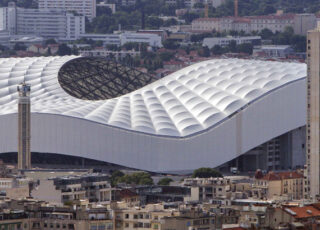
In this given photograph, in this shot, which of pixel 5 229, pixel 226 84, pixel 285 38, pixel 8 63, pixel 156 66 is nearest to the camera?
pixel 5 229

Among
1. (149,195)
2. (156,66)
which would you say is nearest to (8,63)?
(149,195)

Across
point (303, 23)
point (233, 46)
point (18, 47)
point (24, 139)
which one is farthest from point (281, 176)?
point (303, 23)

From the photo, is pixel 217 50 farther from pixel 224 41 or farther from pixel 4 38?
pixel 4 38

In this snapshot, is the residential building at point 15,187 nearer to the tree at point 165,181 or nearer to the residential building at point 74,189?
the residential building at point 74,189

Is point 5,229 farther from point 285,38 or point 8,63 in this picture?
point 285,38

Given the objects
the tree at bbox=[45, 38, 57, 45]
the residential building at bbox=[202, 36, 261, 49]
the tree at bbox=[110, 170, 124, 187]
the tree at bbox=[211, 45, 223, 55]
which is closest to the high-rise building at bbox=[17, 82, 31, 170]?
the tree at bbox=[110, 170, 124, 187]

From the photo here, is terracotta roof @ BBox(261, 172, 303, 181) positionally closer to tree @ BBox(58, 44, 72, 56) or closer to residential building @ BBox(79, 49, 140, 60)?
tree @ BBox(58, 44, 72, 56)
